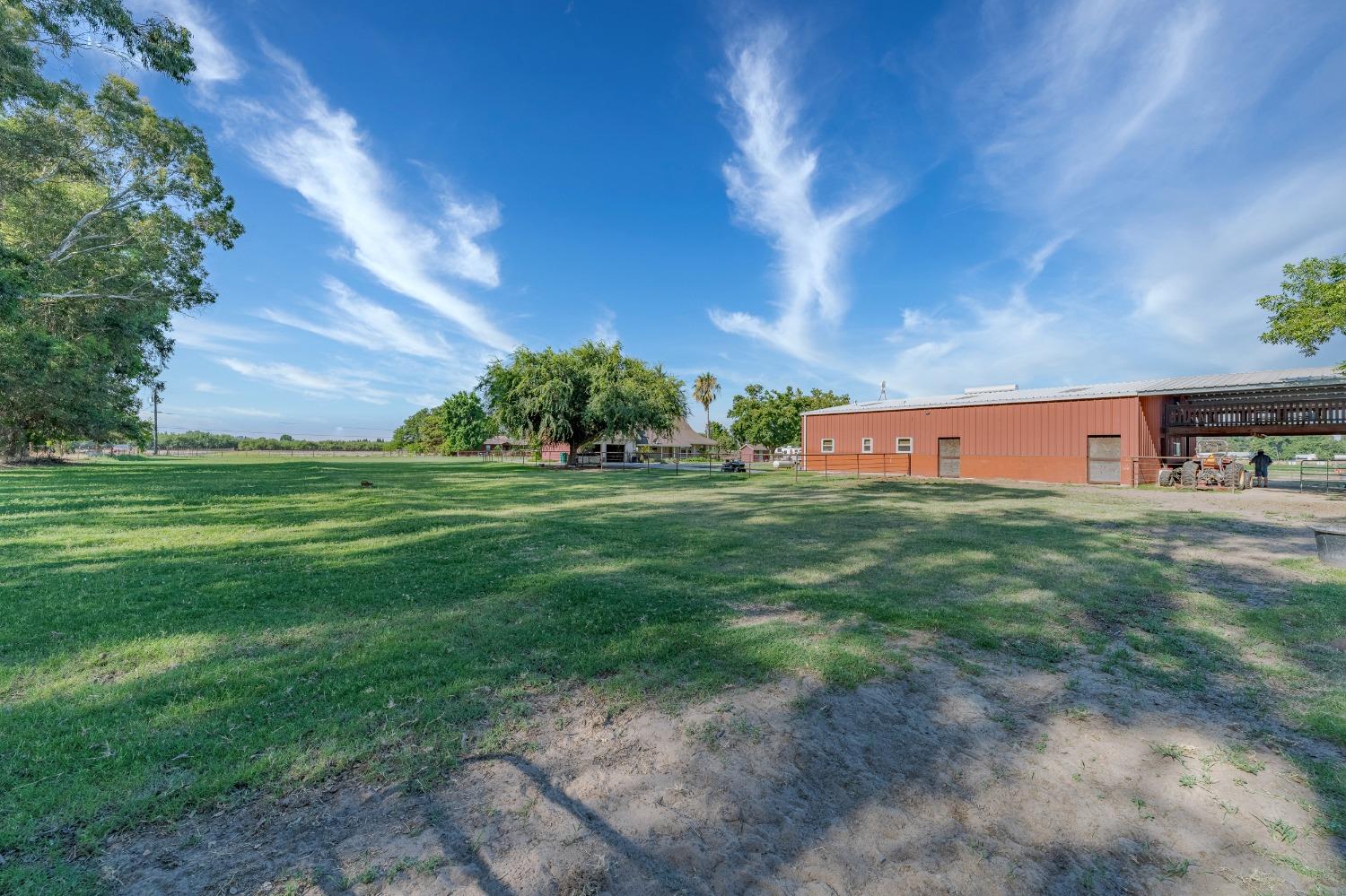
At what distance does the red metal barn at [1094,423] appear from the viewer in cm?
1972

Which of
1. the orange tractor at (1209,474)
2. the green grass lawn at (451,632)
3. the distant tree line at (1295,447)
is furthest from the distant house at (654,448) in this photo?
the distant tree line at (1295,447)

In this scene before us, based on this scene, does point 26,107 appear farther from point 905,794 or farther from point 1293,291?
point 1293,291

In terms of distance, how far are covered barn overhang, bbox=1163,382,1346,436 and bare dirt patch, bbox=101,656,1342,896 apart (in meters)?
25.6

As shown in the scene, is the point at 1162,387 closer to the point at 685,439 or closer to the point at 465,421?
the point at 685,439

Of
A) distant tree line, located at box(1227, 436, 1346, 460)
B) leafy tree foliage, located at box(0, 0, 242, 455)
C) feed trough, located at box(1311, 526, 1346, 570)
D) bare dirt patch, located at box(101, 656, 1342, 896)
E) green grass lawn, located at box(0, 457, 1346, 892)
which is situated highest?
leafy tree foliage, located at box(0, 0, 242, 455)

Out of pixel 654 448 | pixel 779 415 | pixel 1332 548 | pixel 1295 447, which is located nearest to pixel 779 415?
pixel 779 415

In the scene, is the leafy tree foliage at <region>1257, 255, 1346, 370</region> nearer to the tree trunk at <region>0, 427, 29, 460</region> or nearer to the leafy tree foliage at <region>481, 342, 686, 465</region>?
the leafy tree foliage at <region>481, 342, 686, 465</region>

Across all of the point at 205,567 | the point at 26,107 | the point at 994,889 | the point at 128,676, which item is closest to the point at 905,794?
the point at 994,889

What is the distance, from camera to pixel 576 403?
32.4m

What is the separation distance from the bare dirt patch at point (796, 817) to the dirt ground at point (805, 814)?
0.03ft

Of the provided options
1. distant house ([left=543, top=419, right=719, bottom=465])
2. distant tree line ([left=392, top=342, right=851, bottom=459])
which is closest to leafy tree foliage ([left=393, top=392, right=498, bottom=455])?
distant house ([left=543, top=419, right=719, bottom=465])

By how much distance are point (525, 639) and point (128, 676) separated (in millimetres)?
2747

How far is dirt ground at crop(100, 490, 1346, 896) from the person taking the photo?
2.06 meters

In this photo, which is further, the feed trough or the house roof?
the house roof
